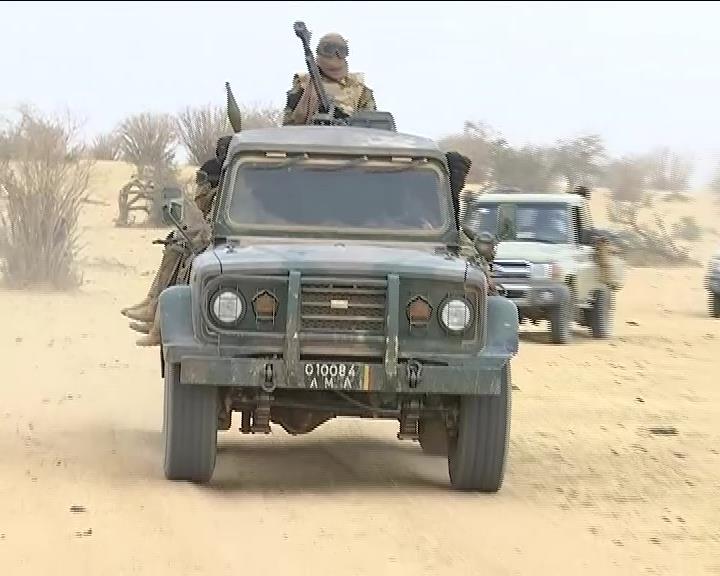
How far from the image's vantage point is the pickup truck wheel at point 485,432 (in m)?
8.03

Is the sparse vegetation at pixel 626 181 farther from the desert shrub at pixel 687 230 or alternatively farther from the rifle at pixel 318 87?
the rifle at pixel 318 87

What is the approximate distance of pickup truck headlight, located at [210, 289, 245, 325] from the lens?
7.79 meters

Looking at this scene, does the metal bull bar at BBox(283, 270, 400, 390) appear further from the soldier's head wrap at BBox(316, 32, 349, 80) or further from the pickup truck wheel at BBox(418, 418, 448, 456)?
the soldier's head wrap at BBox(316, 32, 349, 80)

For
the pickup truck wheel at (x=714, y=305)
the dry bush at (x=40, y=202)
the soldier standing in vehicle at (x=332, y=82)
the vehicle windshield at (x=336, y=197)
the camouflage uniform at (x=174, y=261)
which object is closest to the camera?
the vehicle windshield at (x=336, y=197)

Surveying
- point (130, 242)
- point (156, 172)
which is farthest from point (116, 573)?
point (156, 172)

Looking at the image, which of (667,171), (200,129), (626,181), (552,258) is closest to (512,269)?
(552,258)

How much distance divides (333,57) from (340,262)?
3427 millimetres

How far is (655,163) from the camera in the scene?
69438 millimetres

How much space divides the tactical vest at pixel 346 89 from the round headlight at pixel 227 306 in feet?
10.9

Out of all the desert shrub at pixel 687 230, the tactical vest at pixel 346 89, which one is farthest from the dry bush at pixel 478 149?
the tactical vest at pixel 346 89

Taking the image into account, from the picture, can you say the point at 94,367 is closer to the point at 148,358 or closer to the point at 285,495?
the point at 148,358

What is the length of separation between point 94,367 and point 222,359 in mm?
7034

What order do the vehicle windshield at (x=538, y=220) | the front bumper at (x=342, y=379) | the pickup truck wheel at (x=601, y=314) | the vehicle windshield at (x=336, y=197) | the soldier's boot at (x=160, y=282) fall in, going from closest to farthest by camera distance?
the front bumper at (x=342, y=379)
the vehicle windshield at (x=336, y=197)
the soldier's boot at (x=160, y=282)
the vehicle windshield at (x=538, y=220)
the pickup truck wheel at (x=601, y=314)

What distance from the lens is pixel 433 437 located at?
31.7 ft
